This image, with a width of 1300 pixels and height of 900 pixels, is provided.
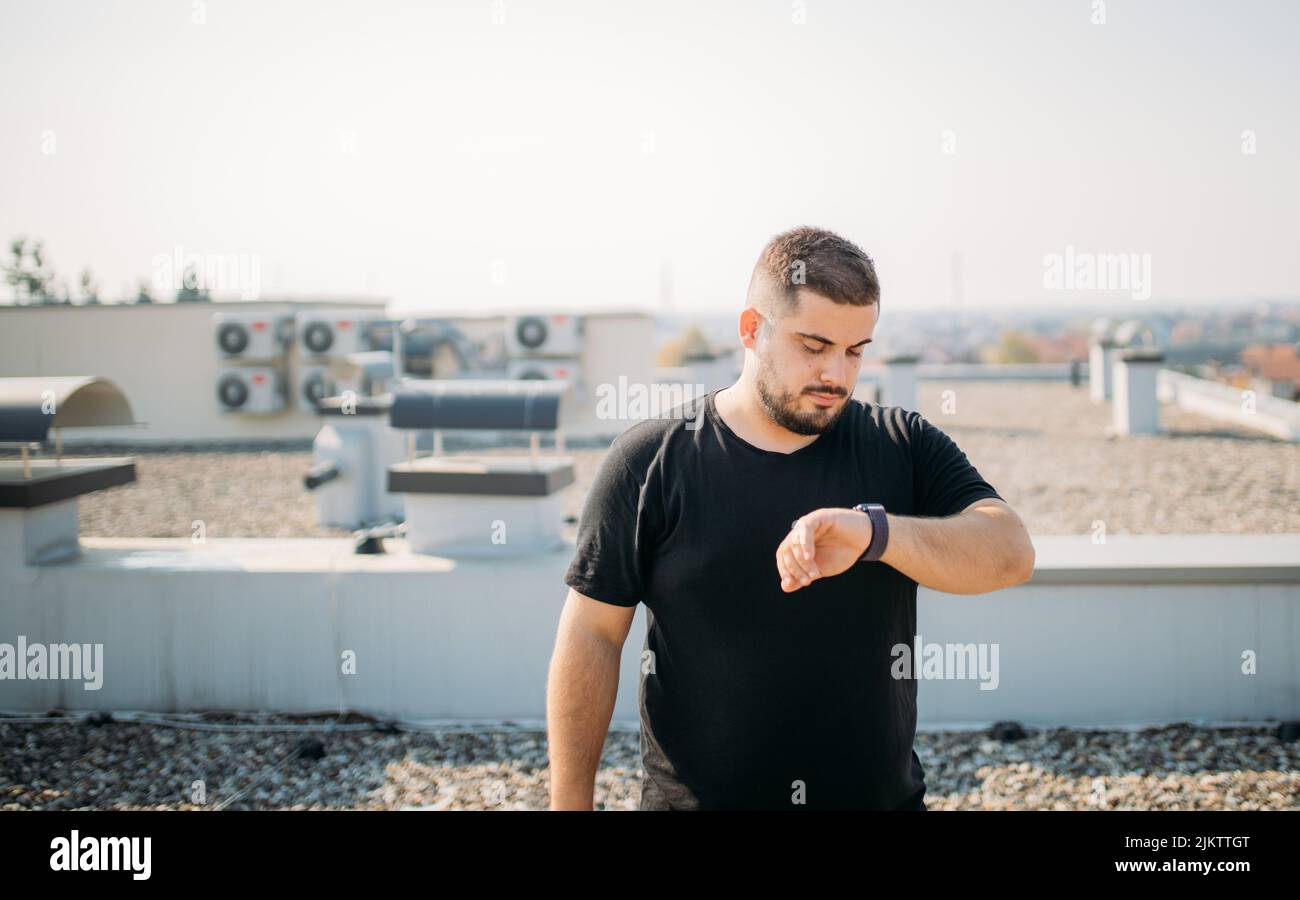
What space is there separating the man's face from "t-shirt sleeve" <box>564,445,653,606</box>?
313 mm

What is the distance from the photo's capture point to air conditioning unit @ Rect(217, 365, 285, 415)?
52.2 feet

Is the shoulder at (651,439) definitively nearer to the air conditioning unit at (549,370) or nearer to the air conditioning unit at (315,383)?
the air conditioning unit at (549,370)

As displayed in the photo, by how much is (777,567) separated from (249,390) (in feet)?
51.5

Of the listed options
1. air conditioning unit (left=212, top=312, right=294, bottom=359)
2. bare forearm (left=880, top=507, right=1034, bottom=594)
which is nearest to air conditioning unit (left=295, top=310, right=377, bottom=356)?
air conditioning unit (left=212, top=312, right=294, bottom=359)

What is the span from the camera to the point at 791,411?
188cm

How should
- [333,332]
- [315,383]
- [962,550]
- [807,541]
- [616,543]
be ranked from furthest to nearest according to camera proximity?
[315,383]
[333,332]
[616,543]
[962,550]
[807,541]

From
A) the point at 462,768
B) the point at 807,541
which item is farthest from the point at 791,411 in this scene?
the point at 462,768

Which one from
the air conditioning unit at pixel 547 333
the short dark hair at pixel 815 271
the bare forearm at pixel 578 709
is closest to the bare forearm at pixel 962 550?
the short dark hair at pixel 815 271

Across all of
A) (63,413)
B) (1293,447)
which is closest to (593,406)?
(1293,447)

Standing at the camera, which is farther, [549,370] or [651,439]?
[549,370]

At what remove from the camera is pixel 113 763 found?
4.35m

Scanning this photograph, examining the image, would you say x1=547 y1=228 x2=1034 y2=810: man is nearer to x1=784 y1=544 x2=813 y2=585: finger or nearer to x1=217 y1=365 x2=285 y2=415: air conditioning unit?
x1=784 y1=544 x2=813 y2=585: finger

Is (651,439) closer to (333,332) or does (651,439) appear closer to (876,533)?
(876,533)

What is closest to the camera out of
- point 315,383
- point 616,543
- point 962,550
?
point 962,550
